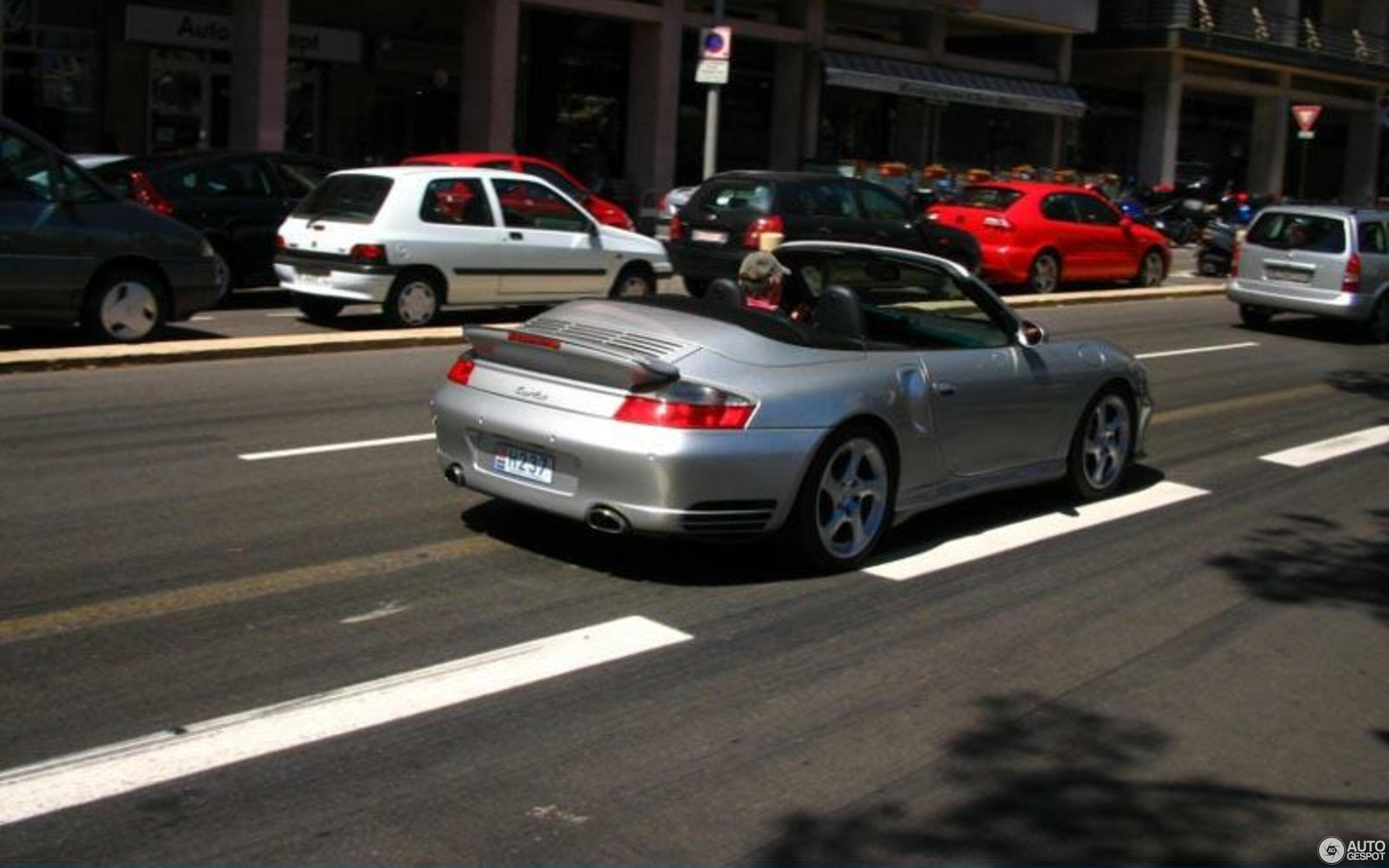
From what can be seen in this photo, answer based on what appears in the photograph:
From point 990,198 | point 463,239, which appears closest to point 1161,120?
point 990,198

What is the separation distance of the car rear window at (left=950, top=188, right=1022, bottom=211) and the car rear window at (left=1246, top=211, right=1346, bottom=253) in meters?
3.49

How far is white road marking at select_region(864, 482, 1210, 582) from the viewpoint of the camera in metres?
7.02

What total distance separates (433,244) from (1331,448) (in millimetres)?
8006

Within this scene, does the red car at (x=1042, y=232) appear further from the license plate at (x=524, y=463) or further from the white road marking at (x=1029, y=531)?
the license plate at (x=524, y=463)

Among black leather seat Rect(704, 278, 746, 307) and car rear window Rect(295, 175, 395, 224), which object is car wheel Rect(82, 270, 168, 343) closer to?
car rear window Rect(295, 175, 395, 224)

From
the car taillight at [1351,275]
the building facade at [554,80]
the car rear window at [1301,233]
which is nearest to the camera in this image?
the car taillight at [1351,275]

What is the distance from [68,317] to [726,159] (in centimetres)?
2302

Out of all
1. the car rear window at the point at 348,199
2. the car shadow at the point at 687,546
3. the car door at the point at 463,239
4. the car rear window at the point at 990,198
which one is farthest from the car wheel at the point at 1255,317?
the car shadow at the point at 687,546

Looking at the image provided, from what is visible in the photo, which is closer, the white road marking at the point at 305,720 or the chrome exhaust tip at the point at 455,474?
the white road marking at the point at 305,720

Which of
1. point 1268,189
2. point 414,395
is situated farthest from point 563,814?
point 1268,189

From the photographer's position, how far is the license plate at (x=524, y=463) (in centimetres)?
647

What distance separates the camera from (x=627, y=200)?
99.5 ft

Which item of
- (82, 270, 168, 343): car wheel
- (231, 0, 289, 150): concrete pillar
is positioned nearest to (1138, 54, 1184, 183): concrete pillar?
(231, 0, 289, 150): concrete pillar

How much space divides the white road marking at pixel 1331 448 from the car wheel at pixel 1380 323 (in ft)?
22.5
